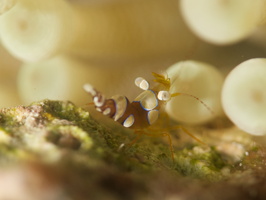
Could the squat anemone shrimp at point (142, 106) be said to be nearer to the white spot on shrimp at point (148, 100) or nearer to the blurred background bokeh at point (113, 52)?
the white spot on shrimp at point (148, 100)

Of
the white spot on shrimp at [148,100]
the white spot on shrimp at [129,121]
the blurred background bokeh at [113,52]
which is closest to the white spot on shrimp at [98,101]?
the white spot on shrimp at [129,121]

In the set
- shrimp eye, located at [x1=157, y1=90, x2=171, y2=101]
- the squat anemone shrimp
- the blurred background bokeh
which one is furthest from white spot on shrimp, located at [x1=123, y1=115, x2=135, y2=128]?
the blurred background bokeh

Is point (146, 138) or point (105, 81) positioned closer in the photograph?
point (146, 138)

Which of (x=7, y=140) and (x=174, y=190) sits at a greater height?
(x=174, y=190)

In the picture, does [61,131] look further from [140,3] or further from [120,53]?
[140,3]

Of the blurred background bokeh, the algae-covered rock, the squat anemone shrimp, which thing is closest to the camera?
the algae-covered rock

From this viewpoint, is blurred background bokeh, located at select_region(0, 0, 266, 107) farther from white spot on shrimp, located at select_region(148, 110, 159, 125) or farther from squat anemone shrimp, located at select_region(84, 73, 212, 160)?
white spot on shrimp, located at select_region(148, 110, 159, 125)

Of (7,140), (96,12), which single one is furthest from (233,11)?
(7,140)
